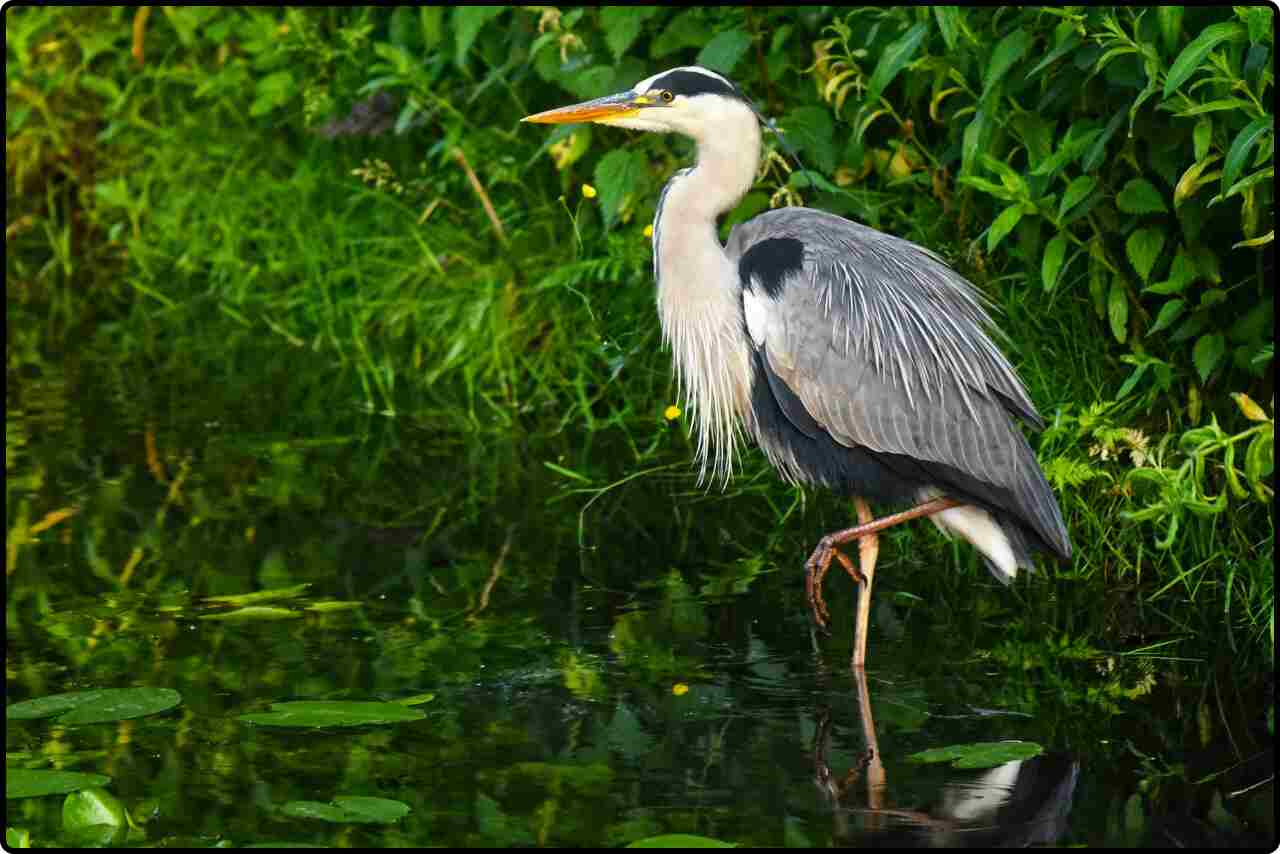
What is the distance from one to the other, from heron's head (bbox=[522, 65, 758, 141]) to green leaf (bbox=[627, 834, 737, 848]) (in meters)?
2.06

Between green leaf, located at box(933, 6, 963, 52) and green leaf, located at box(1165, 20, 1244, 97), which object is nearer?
green leaf, located at box(1165, 20, 1244, 97)

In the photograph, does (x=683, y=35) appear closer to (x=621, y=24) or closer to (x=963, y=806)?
(x=621, y=24)

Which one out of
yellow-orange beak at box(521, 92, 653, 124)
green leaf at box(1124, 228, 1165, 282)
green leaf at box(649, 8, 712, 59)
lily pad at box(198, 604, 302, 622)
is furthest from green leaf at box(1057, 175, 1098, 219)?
lily pad at box(198, 604, 302, 622)

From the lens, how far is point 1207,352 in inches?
201

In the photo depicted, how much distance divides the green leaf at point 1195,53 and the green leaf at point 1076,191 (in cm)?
52

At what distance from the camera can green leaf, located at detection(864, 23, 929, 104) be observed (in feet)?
16.9

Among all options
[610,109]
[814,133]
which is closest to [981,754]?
[610,109]

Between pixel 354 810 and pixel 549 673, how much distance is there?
991 millimetres

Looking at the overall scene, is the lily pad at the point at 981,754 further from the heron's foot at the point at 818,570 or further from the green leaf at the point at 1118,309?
the green leaf at the point at 1118,309

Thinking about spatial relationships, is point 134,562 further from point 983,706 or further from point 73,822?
point 983,706

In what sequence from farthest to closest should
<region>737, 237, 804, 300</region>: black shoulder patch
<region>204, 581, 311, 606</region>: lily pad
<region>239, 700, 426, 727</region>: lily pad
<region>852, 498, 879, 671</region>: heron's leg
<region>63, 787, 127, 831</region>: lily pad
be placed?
<region>204, 581, 311, 606</region>: lily pad, <region>737, 237, 804, 300</region>: black shoulder patch, <region>852, 498, 879, 671</region>: heron's leg, <region>239, 700, 426, 727</region>: lily pad, <region>63, 787, 127, 831</region>: lily pad

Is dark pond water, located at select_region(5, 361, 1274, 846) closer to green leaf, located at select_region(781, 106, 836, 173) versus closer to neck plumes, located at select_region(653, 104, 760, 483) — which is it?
neck plumes, located at select_region(653, 104, 760, 483)

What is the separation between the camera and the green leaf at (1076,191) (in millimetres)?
5072

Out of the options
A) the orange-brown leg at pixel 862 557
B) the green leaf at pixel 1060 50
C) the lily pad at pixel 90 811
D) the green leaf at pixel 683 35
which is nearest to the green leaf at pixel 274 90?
the green leaf at pixel 683 35
